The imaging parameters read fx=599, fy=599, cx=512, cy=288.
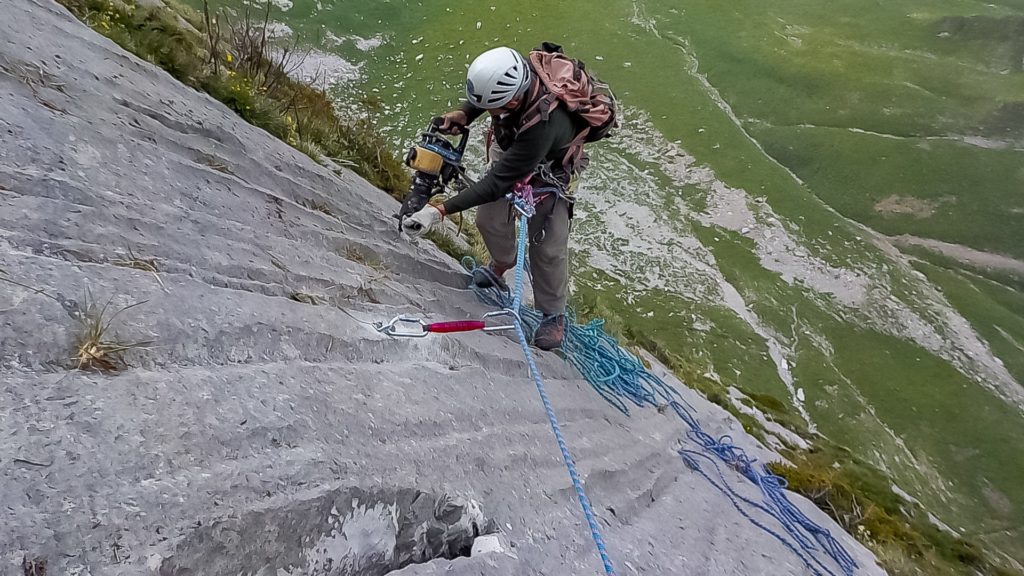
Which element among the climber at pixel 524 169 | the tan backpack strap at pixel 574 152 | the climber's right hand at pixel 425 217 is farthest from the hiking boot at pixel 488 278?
the tan backpack strap at pixel 574 152

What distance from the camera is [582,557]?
271 cm

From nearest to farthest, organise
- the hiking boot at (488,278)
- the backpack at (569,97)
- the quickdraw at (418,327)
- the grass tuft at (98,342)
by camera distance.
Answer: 1. the grass tuft at (98,342)
2. the quickdraw at (418,327)
3. the backpack at (569,97)
4. the hiking boot at (488,278)

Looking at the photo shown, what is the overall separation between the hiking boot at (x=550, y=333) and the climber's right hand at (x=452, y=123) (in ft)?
5.72

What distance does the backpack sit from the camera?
3.90 meters

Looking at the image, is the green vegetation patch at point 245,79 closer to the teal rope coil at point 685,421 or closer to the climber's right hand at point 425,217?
the climber's right hand at point 425,217

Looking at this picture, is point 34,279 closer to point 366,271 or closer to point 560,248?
point 366,271

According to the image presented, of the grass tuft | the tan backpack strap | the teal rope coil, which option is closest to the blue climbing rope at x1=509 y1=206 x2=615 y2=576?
the teal rope coil

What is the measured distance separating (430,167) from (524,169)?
736 mm

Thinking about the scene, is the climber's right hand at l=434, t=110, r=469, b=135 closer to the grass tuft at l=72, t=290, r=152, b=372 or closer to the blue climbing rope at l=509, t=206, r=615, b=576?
the blue climbing rope at l=509, t=206, r=615, b=576

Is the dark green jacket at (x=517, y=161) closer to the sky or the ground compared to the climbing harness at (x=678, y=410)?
closer to the sky

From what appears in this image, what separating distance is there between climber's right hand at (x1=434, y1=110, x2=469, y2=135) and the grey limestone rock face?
0.98 m

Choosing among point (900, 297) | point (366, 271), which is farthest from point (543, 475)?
point (900, 297)

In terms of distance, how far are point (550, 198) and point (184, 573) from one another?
3510 millimetres

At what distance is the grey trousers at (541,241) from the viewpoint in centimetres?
467
